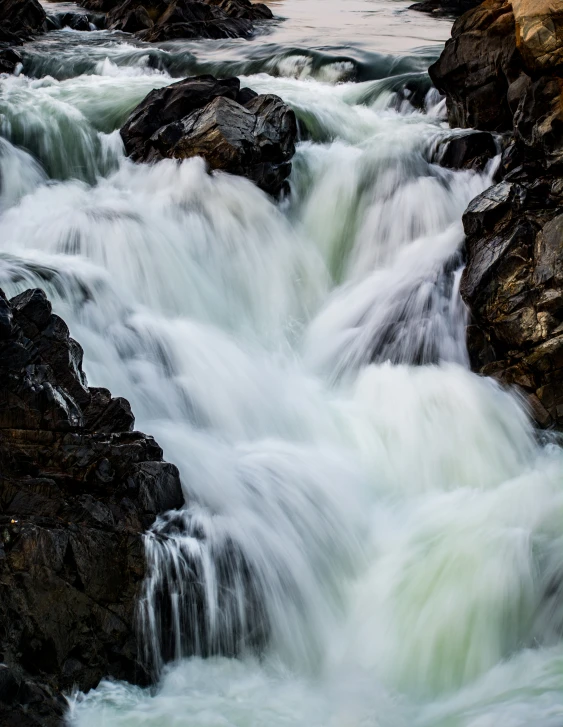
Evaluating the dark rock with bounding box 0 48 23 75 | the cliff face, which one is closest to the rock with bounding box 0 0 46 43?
the dark rock with bounding box 0 48 23 75

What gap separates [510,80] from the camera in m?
10.1

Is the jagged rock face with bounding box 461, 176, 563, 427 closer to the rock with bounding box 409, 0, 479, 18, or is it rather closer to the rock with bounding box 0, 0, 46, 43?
the rock with bounding box 0, 0, 46, 43

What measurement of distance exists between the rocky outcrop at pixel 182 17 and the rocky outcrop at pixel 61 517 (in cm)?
1481

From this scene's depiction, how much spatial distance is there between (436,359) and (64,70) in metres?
10.3

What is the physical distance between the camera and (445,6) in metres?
23.8

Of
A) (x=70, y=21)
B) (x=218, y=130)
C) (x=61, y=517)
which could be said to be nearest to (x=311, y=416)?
(x=61, y=517)

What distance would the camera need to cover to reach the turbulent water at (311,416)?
5.42 m

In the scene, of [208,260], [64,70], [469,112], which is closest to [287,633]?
[208,260]

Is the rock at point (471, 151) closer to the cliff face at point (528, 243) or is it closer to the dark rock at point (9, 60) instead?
the cliff face at point (528, 243)

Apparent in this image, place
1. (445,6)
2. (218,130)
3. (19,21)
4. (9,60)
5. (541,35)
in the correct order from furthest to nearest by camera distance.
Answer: (445,6) < (19,21) < (9,60) < (218,130) < (541,35)

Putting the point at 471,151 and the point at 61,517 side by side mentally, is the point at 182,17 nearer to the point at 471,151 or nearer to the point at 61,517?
the point at 471,151

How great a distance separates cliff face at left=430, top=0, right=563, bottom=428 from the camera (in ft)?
26.3

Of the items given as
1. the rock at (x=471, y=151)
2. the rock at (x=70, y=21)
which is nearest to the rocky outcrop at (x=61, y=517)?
the rock at (x=471, y=151)

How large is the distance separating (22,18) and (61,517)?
17009 millimetres
